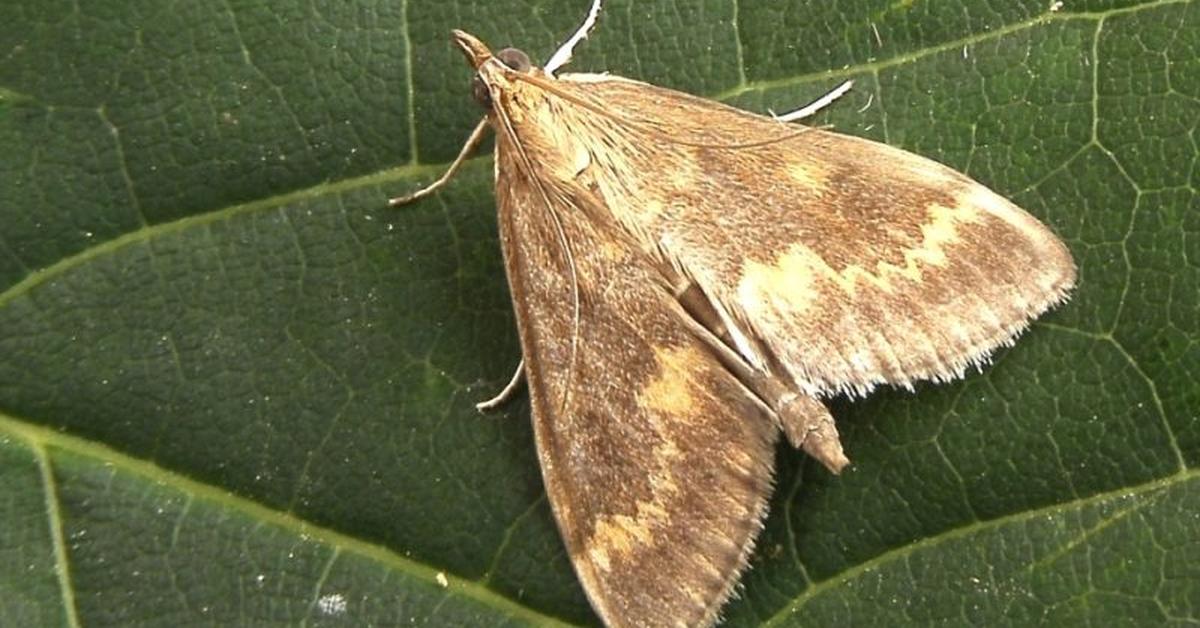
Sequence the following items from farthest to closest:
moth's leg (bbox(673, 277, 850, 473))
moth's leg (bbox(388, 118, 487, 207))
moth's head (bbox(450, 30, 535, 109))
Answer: moth's leg (bbox(388, 118, 487, 207)) → moth's head (bbox(450, 30, 535, 109)) → moth's leg (bbox(673, 277, 850, 473))

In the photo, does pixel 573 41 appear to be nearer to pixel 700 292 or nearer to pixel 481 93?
pixel 481 93

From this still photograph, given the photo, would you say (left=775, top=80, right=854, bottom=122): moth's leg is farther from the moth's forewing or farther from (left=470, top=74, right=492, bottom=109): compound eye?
(left=470, top=74, right=492, bottom=109): compound eye

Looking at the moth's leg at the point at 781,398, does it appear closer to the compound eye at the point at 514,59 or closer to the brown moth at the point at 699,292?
the brown moth at the point at 699,292

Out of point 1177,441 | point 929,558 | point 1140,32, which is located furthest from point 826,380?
point 1140,32

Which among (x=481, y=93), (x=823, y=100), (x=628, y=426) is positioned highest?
(x=481, y=93)

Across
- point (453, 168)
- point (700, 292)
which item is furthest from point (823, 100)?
point (453, 168)

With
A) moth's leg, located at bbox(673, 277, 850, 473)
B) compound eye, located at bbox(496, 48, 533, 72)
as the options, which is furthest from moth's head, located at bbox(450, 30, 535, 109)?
moth's leg, located at bbox(673, 277, 850, 473)
